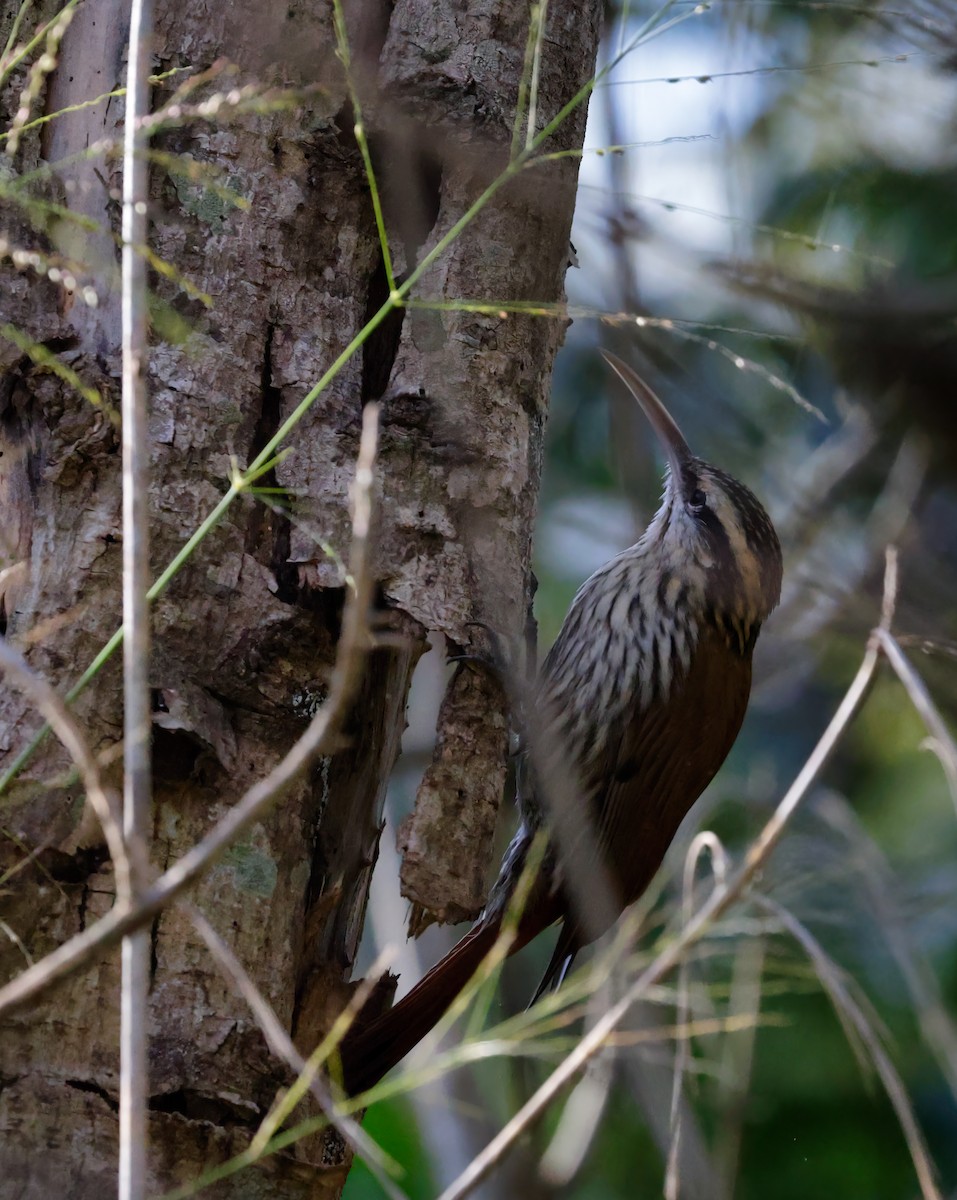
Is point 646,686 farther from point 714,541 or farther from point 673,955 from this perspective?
point 673,955

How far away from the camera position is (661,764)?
3.14 m

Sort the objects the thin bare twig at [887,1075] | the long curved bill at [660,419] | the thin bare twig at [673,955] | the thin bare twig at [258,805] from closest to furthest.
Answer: the thin bare twig at [258,805] < the thin bare twig at [673,955] < the thin bare twig at [887,1075] < the long curved bill at [660,419]

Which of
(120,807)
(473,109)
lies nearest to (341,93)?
(473,109)

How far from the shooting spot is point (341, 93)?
2.06 meters

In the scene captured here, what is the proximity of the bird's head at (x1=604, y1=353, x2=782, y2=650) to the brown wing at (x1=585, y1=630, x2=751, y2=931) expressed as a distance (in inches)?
4.8

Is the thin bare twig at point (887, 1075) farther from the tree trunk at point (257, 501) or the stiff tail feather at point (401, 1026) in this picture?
the stiff tail feather at point (401, 1026)

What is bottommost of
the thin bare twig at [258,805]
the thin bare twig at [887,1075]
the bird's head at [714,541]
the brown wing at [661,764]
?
the brown wing at [661,764]

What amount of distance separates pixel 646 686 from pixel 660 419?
647 mm

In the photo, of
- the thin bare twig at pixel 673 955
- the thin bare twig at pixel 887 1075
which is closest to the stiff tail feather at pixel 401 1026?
the thin bare twig at pixel 887 1075

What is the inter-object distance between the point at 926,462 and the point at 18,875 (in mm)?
2118

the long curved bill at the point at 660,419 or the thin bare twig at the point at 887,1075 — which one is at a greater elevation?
the long curved bill at the point at 660,419

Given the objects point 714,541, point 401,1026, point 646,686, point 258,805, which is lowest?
point 401,1026

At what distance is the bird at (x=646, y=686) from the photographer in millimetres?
3078

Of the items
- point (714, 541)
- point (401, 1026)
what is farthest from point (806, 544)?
point (401, 1026)
